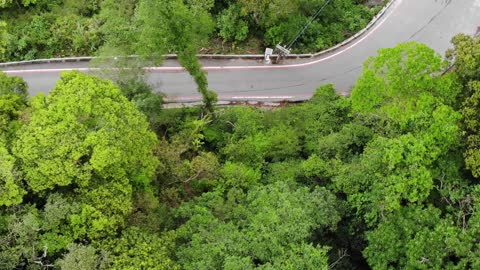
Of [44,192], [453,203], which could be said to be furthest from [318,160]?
[44,192]

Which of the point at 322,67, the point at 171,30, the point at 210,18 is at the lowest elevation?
the point at 171,30

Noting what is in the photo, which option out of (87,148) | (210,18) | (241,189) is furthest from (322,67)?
(87,148)

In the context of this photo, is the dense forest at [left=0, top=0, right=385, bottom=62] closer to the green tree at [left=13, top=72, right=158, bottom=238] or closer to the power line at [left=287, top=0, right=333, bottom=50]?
the power line at [left=287, top=0, right=333, bottom=50]

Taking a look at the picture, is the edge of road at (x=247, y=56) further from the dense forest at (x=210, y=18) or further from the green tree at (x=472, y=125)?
the green tree at (x=472, y=125)

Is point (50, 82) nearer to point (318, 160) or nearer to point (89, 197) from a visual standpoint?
point (89, 197)

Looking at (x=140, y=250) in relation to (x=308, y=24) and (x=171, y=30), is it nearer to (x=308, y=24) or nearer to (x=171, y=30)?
(x=171, y=30)

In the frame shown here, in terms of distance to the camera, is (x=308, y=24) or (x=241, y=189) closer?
(x=241, y=189)

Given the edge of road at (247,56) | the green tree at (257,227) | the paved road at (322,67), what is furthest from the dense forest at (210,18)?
the green tree at (257,227)
